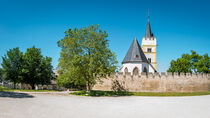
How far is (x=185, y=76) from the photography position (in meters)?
30.4

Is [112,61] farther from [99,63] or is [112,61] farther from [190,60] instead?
[190,60]

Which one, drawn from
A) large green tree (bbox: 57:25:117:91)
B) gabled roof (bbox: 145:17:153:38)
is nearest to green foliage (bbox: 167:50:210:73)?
gabled roof (bbox: 145:17:153:38)

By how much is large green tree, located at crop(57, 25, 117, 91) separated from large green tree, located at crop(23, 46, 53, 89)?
39.3ft

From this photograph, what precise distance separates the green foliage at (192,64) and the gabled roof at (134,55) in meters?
14.5

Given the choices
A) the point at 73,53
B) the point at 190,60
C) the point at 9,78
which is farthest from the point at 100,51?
the point at 190,60

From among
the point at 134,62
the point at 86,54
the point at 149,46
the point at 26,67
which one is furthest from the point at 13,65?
the point at 149,46

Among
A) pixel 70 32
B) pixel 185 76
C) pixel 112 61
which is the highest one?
pixel 70 32

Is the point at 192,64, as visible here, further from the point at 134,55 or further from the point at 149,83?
the point at 149,83

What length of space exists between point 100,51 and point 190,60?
3827 centimetres

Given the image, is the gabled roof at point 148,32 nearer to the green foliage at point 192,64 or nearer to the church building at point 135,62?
the green foliage at point 192,64

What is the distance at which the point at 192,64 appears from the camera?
1940 inches

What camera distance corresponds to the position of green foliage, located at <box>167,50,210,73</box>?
46.7m

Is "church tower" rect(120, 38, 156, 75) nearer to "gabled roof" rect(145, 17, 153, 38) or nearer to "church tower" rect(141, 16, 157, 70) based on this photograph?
"church tower" rect(141, 16, 157, 70)

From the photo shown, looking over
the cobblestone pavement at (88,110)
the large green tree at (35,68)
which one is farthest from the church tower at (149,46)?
the cobblestone pavement at (88,110)
